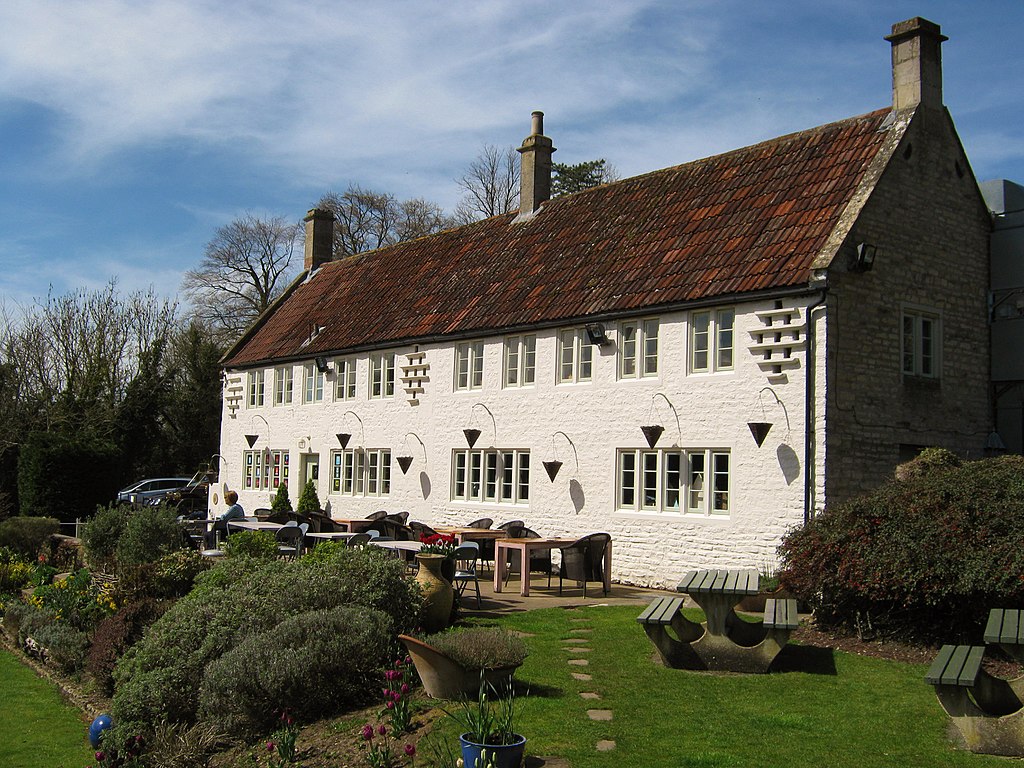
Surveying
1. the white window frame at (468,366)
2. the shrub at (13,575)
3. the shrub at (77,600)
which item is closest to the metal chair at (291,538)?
the shrub at (77,600)

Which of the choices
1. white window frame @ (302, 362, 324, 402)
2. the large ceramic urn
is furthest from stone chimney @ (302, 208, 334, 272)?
the large ceramic urn

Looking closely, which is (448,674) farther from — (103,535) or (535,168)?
(535,168)

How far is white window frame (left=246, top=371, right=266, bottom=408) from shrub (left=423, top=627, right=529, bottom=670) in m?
21.5

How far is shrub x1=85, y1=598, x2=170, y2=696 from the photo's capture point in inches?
478

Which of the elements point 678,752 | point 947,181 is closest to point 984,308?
point 947,181

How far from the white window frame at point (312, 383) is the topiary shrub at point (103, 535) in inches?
307

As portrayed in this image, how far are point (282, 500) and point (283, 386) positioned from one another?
147 inches

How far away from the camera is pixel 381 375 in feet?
80.1

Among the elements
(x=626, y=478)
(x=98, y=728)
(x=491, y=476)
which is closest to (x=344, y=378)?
(x=491, y=476)

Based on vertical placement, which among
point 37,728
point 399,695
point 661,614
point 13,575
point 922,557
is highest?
point 922,557

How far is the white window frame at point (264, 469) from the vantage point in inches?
1100

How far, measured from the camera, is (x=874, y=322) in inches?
632

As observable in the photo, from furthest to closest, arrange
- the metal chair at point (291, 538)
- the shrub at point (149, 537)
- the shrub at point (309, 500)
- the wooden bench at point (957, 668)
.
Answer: the shrub at point (309, 500) → the shrub at point (149, 537) → the metal chair at point (291, 538) → the wooden bench at point (957, 668)

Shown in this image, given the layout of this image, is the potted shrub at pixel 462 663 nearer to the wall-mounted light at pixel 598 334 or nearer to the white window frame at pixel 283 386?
the wall-mounted light at pixel 598 334
